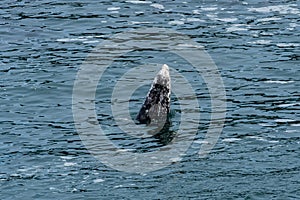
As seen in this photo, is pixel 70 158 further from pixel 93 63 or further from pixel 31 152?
pixel 93 63

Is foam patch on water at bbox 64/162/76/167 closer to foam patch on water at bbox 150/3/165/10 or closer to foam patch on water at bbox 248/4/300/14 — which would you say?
foam patch on water at bbox 150/3/165/10

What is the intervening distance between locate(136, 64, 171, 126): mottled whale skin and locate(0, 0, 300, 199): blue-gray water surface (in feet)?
1.59

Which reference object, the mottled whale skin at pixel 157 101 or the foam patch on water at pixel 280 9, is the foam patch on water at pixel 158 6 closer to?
the foam patch on water at pixel 280 9

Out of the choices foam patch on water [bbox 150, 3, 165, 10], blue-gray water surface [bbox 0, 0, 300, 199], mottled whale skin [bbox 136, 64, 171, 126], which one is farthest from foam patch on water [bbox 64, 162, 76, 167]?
foam patch on water [bbox 150, 3, 165, 10]

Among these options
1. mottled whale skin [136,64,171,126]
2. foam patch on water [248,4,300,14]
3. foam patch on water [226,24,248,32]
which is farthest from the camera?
foam patch on water [248,4,300,14]

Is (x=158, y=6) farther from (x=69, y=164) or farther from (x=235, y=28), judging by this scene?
(x=69, y=164)

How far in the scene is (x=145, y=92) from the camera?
24438 millimetres

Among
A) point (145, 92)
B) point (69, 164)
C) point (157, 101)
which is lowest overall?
point (69, 164)

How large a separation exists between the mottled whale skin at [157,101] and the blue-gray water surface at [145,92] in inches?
19.1

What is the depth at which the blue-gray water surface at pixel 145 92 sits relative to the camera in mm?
18609

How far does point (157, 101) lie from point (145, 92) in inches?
83.1

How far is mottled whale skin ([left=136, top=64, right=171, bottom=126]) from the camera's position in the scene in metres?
22.3

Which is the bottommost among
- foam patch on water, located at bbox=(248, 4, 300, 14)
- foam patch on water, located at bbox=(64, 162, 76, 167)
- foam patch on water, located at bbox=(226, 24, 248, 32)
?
foam patch on water, located at bbox=(64, 162, 76, 167)

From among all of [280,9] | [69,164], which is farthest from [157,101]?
[280,9]
